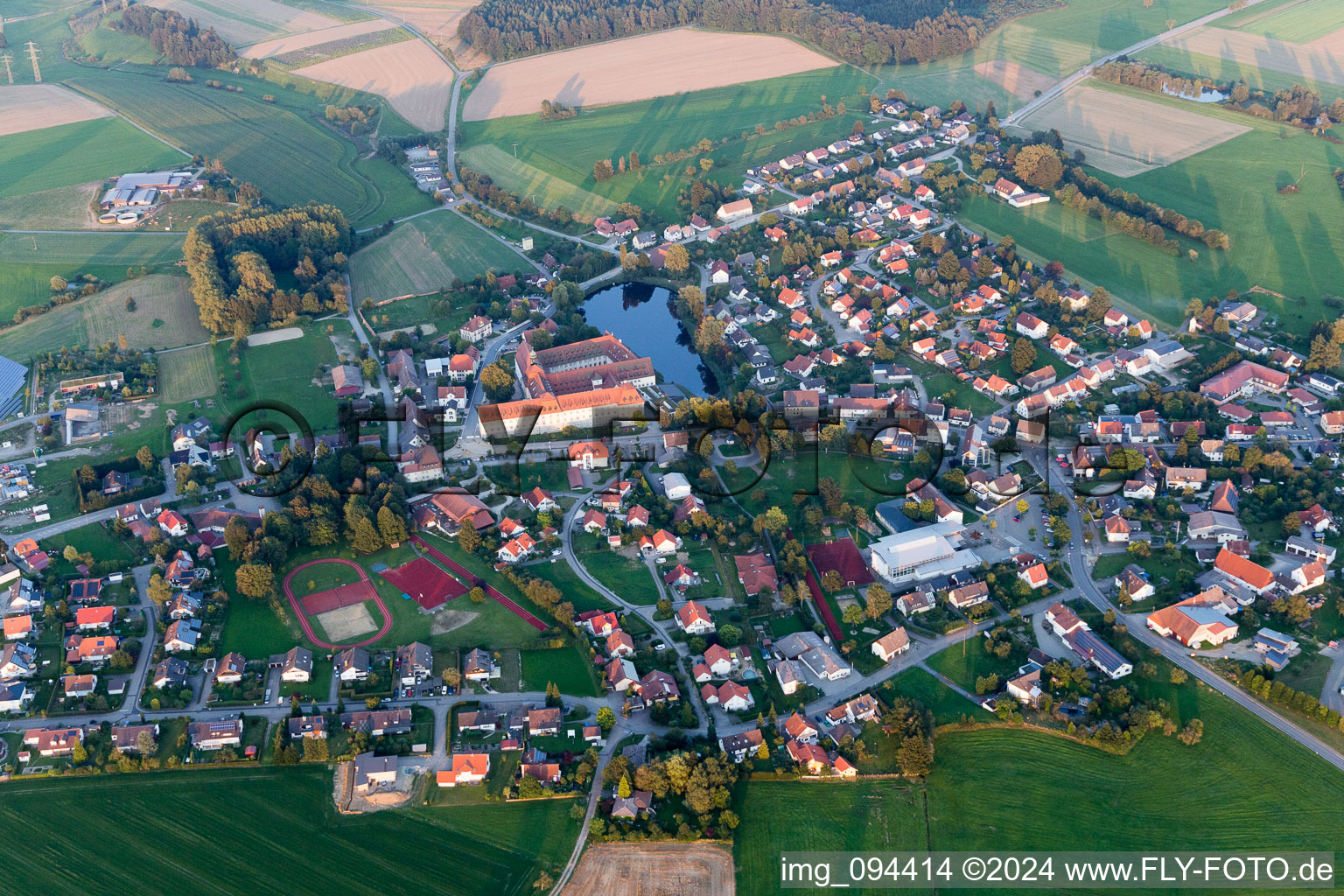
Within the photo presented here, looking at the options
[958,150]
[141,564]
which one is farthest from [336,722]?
[958,150]

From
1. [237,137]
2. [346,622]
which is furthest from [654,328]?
[237,137]

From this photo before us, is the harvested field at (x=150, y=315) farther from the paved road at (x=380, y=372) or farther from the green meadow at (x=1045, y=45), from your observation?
the green meadow at (x=1045, y=45)

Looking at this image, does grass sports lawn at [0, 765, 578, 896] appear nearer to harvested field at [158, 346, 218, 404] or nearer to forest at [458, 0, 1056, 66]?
harvested field at [158, 346, 218, 404]

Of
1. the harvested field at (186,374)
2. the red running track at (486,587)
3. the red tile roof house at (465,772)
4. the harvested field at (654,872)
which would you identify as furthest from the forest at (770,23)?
the harvested field at (654,872)

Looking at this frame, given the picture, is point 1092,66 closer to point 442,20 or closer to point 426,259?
point 426,259

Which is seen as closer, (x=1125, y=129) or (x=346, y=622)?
(x=346, y=622)

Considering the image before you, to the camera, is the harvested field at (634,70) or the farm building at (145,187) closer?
the farm building at (145,187)
